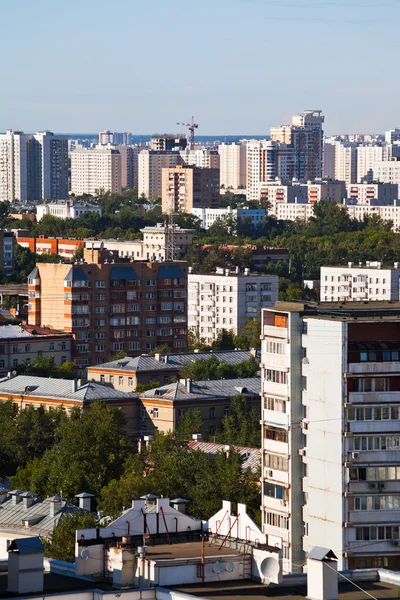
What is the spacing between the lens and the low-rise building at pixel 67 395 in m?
47.4

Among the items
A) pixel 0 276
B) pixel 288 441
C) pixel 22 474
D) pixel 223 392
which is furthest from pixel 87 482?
pixel 0 276

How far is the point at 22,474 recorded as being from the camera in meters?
38.3

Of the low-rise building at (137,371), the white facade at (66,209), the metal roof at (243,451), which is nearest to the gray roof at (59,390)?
the low-rise building at (137,371)

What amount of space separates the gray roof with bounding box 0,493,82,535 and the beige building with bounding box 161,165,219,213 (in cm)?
12449

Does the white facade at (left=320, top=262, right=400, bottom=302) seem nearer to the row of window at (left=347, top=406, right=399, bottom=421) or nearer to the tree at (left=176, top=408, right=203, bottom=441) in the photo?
the tree at (left=176, top=408, right=203, bottom=441)

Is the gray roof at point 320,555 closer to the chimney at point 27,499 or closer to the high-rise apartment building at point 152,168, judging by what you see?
the chimney at point 27,499

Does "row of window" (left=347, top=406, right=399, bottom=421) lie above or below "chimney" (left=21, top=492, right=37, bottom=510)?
above

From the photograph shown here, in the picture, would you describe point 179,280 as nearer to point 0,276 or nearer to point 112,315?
point 112,315

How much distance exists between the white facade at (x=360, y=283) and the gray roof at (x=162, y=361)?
65.4 feet

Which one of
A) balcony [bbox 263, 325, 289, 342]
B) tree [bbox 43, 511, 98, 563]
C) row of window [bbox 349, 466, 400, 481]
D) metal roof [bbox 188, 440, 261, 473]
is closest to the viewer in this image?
tree [bbox 43, 511, 98, 563]

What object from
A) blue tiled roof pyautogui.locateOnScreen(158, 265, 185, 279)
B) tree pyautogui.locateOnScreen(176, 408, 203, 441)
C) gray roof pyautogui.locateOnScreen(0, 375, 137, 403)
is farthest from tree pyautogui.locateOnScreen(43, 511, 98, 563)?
blue tiled roof pyautogui.locateOnScreen(158, 265, 185, 279)

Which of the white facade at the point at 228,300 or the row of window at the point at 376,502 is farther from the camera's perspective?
→ the white facade at the point at 228,300

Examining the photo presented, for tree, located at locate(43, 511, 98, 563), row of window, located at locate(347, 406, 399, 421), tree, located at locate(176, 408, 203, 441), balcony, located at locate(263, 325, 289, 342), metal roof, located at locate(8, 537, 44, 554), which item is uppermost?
balcony, located at locate(263, 325, 289, 342)

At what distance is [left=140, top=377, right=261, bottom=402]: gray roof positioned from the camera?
155ft
